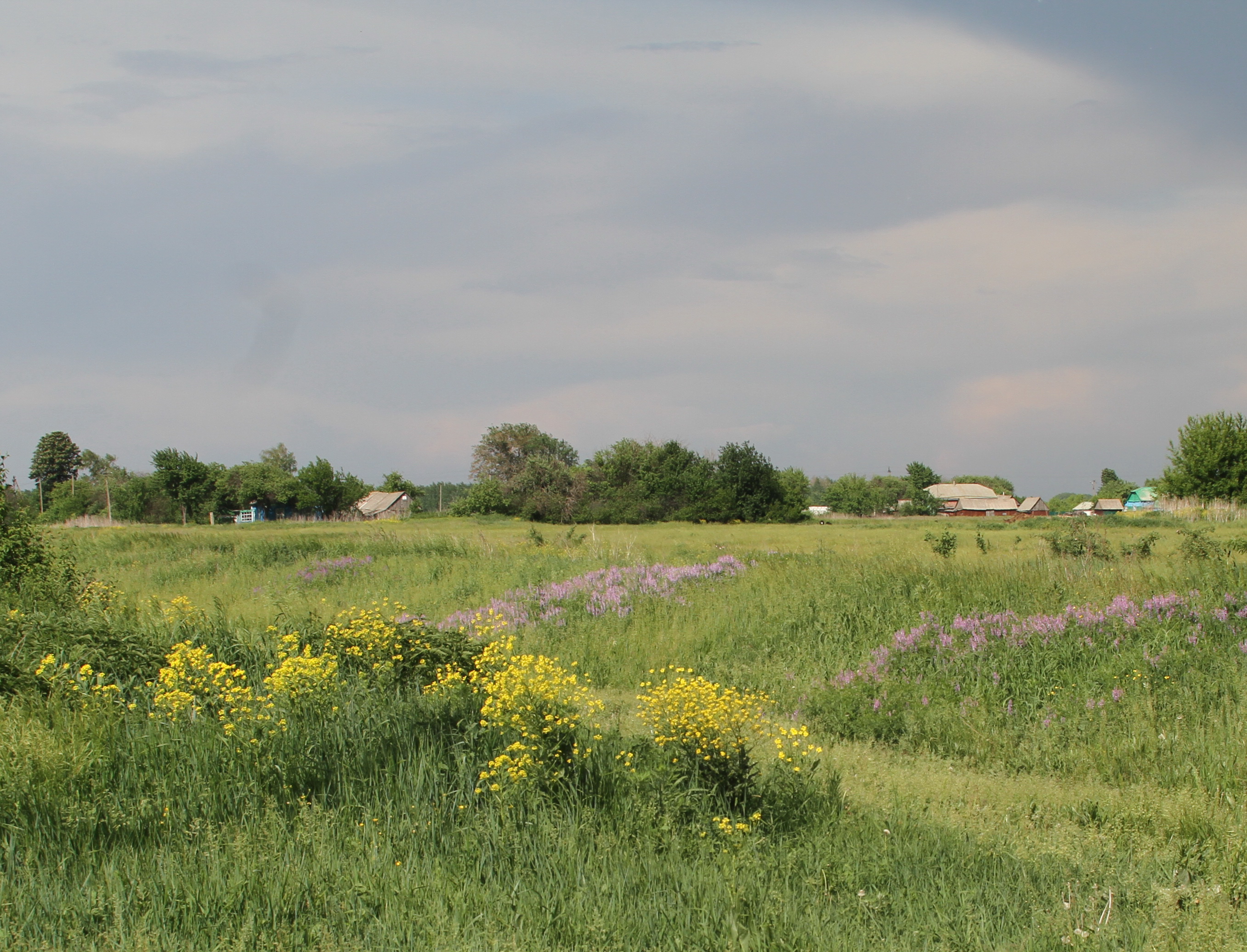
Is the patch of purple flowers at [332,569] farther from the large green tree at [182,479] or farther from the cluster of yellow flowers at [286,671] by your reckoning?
the large green tree at [182,479]

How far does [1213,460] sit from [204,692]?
79817 mm

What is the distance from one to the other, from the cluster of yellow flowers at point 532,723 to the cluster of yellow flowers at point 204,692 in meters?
1.64

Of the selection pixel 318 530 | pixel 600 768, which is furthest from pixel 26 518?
pixel 318 530

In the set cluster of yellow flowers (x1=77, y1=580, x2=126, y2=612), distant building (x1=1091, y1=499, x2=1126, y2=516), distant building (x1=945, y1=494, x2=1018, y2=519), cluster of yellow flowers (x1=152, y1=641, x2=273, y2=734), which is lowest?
distant building (x1=1091, y1=499, x2=1126, y2=516)

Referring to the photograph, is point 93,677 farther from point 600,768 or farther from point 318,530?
point 318,530

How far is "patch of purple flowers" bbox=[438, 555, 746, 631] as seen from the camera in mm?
14609

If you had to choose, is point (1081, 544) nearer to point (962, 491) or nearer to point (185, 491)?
point (185, 491)

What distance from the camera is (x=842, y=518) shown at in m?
67.3

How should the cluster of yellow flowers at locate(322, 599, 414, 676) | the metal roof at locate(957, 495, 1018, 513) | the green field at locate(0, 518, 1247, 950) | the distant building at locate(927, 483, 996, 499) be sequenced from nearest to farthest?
the green field at locate(0, 518, 1247, 950) < the cluster of yellow flowers at locate(322, 599, 414, 676) < the metal roof at locate(957, 495, 1018, 513) < the distant building at locate(927, 483, 996, 499)

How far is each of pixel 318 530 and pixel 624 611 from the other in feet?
110

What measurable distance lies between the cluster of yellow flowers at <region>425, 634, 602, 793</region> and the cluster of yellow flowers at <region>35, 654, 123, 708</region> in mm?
2856

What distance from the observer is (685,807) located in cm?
535

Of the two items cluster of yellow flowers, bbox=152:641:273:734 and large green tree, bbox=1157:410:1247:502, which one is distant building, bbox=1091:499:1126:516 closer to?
large green tree, bbox=1157:410:1247:502

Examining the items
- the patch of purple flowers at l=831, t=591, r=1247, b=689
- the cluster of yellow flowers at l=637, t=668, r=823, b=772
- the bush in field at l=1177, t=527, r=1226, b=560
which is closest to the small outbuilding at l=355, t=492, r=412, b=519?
the bush in field at l=1177, t=527, r=1226, b=560
